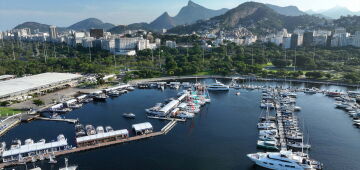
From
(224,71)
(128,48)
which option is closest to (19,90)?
(224,71)

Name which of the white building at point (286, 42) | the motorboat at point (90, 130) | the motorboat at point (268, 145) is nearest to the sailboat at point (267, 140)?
the motorboat at point (268, 145)

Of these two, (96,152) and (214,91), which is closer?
(96,152)

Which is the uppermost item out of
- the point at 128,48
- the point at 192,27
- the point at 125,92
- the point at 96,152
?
the point at 192,27

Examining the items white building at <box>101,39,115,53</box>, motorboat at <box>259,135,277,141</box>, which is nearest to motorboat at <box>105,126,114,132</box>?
motorboat at <box>259,135,277,141</box>

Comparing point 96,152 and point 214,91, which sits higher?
point 214,91

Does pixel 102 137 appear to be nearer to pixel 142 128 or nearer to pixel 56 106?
pixel 142 128

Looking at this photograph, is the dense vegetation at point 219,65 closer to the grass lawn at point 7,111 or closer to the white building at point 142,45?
the white building at point 142,45

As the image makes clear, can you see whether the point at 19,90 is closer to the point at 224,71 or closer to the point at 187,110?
the point at 187,110
